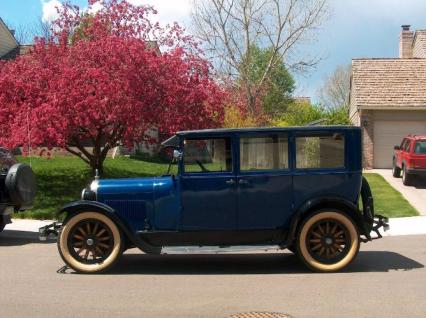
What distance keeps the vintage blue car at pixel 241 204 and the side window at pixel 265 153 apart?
1 cm

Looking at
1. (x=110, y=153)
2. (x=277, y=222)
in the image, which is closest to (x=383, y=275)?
(x=277, y=222)

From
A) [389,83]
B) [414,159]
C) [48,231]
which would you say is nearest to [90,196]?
[48,231]

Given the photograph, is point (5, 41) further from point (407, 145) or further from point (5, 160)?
point (5, 160)

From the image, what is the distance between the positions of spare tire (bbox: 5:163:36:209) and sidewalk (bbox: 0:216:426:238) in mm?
1613

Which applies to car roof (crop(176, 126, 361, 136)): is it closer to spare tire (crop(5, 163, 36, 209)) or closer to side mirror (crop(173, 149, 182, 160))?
side mirror (crop(173, 149, 182, 160))

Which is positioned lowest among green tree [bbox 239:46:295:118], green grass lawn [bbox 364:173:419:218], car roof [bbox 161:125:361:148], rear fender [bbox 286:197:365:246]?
green grass lawn [bbox 364:173:419:218]

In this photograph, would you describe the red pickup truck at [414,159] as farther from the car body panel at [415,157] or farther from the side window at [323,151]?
the side window at [323,151]

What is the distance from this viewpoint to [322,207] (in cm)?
780

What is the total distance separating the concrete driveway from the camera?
15039 millimetres

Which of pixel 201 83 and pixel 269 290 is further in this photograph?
pixel 201 83

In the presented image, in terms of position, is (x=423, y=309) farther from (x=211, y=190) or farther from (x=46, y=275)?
(x=46, y=275)

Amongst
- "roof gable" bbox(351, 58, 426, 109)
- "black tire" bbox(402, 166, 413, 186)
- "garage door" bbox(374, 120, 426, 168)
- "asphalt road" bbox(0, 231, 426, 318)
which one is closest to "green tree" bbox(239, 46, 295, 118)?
"roof gable" bbox(351, 58, 426, 109)

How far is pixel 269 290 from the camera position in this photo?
683 cm

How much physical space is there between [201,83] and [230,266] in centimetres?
846
